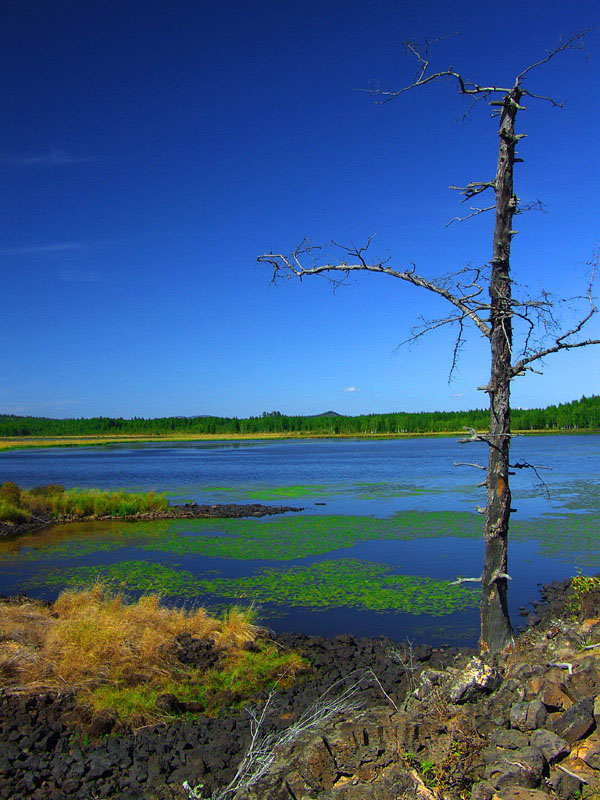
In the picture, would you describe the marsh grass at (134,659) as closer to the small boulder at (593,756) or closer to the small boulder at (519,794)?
the small boulder at (519,794)

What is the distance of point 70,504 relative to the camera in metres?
29.3

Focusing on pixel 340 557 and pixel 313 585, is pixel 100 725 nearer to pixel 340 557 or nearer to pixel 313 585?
pixel 313 585

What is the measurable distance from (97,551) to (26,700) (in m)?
13.7

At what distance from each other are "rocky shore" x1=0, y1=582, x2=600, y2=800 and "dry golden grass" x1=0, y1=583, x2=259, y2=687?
0.58 metres

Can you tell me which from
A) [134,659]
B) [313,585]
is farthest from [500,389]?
[313,585]

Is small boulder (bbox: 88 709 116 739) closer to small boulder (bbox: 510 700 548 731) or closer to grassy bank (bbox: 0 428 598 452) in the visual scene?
small boulder (bbox: 510 700 548 731)

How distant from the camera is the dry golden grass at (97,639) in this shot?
8.52 meters

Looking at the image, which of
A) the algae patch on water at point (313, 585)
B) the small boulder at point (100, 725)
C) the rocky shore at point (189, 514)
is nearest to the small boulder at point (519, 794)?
the small boulder at point (100, 725)

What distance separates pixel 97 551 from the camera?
68.6 feet

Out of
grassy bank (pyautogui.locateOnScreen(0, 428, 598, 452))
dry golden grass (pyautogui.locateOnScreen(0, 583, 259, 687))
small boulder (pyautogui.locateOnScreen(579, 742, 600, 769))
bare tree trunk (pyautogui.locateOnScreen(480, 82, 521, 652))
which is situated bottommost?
grassy bank (pyautogui.locateOnScreen(0, 428, 598, 452))

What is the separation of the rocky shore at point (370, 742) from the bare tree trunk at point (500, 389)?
2.86ft

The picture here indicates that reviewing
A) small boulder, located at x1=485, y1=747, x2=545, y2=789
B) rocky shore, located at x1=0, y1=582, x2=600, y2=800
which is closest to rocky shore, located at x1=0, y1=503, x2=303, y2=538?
rocky shore, located at x1=0, y1=582, x2=600, y2=800

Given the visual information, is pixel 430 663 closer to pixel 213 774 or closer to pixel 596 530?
pixel 213 774

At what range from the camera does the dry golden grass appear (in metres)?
8.52
